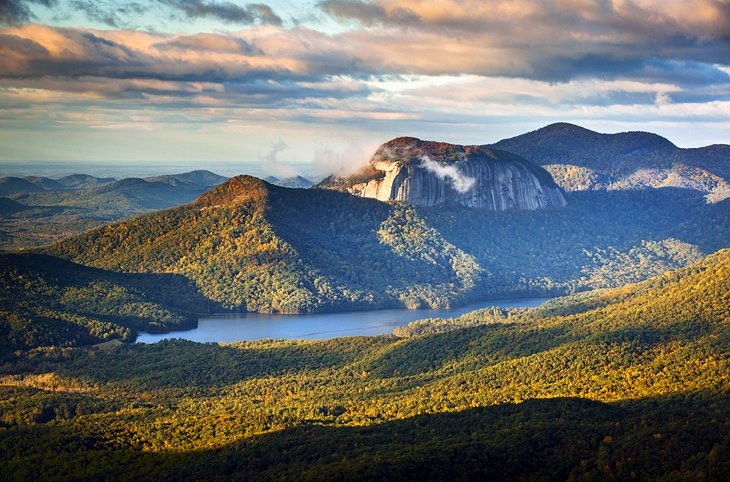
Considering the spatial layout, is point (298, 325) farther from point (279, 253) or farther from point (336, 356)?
point (336, 356)

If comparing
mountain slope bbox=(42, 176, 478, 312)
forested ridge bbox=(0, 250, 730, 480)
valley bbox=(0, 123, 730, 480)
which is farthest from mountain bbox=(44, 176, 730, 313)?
forested ridge bbox=(0, 250, 730, 480)

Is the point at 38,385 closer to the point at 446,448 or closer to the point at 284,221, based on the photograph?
the point at 446,448

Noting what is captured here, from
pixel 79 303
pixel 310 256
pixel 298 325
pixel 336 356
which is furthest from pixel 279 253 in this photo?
pixel 336 356

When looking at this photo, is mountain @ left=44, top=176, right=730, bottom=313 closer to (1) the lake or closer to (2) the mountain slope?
(2) the mountain slope

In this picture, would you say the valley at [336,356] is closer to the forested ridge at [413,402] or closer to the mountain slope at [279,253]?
the forested ridge at [413,402]

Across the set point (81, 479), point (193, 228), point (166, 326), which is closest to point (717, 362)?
point (81, 479)
